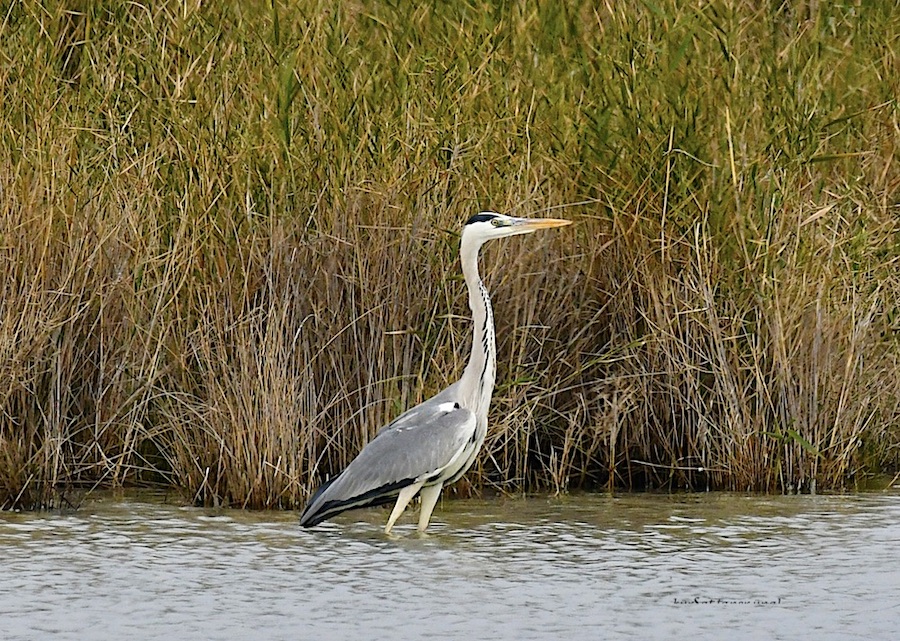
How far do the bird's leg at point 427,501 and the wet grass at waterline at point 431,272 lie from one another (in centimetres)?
53

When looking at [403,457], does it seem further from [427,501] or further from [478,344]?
[478,344]

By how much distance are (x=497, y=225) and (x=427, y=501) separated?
1051mm

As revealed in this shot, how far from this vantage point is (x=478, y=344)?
6441 millimetres

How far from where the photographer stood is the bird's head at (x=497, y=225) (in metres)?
6.46

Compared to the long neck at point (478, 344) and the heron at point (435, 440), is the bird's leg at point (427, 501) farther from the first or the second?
the long neck at point (478, 344)

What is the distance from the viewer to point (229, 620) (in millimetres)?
4906

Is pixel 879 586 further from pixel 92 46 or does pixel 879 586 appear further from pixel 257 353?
pixel 92 46

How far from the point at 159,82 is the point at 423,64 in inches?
45.0

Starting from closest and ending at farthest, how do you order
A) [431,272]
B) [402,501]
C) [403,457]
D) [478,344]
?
[403,457] → [402,501] → [478,344] → [431,272]

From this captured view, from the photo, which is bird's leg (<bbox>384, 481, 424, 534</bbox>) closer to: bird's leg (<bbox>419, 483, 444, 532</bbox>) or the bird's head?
bird's leg (<bbox>419, 483, 444, 532</bbox>)

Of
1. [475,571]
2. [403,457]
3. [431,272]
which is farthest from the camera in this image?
[431,272]

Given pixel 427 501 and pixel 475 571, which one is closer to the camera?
pixel 475 571

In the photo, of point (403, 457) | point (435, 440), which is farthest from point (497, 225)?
point (403, 457)

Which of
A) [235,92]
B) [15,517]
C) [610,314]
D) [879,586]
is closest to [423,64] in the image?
A: [235,92]
